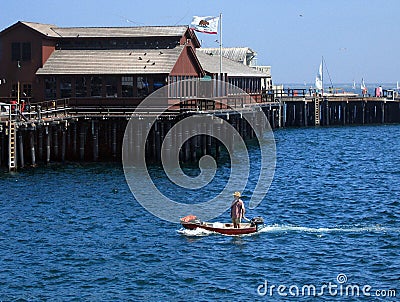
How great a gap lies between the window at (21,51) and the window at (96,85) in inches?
228

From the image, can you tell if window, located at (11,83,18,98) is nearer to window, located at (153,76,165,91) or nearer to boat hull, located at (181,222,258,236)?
window, located at (153,76,165,91)

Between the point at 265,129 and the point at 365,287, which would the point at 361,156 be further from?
the point at 365,287

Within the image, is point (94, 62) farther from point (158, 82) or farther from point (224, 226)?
point (224, 226)

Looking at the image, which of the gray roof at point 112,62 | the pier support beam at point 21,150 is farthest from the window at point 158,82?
the pier support beam at point 21,150

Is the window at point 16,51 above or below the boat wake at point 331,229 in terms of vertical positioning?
above

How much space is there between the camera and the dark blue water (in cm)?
2691

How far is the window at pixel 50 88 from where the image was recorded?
6212 cm

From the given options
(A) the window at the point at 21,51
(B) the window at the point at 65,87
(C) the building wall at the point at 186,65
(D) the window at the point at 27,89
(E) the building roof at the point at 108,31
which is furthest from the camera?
(E) the building roof at the point at 108,31

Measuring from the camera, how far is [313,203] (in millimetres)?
42469

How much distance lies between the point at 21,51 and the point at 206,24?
49.9ft

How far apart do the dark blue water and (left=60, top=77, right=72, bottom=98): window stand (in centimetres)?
1243

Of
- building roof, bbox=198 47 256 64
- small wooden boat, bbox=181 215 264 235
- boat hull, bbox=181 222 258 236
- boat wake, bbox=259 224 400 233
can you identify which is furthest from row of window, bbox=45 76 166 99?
building roof, bbox=198 47 256 64

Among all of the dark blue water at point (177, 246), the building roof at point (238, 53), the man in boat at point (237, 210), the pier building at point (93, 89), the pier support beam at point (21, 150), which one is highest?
the building roof at point (238, 53)

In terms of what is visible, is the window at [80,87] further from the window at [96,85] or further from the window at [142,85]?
the window at [142,85]
